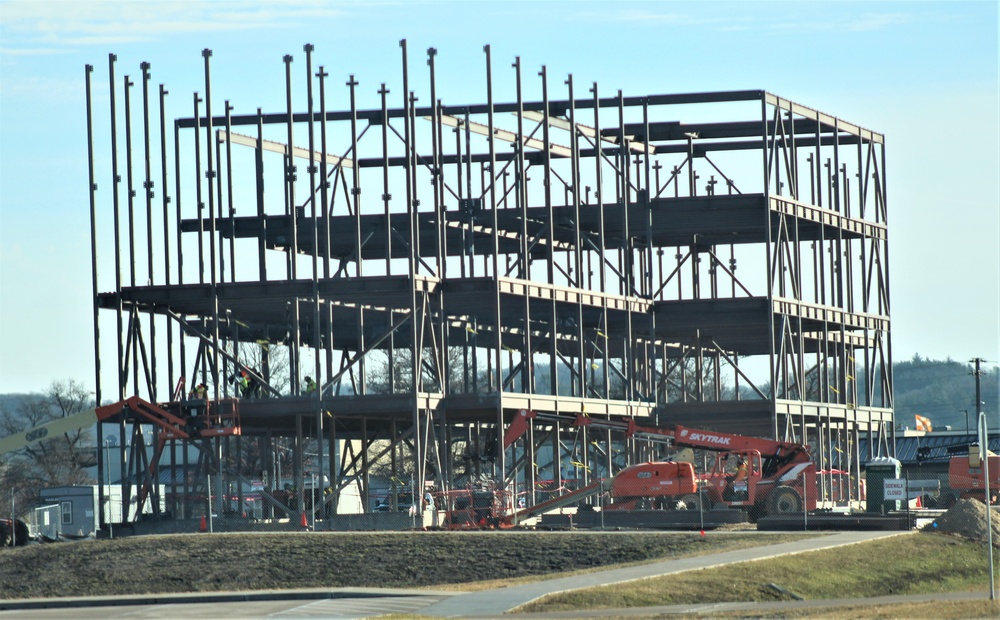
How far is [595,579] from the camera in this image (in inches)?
1243

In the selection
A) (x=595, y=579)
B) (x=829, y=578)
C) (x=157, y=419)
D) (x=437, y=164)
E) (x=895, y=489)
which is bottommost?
(x=829, y=578)

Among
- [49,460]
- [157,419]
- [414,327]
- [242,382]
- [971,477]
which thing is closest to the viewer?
[414,327]

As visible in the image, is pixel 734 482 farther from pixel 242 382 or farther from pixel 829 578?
pixel 829 578

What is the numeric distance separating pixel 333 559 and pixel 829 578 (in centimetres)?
1344

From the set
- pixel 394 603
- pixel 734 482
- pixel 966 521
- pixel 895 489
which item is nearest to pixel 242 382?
pixel 734 482

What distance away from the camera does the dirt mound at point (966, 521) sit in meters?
40.8

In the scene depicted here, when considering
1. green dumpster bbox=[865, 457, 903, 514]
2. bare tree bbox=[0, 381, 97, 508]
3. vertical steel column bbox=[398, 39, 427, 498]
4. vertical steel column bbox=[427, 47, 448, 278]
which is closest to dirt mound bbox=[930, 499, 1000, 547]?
green dumpster bbox=[865, 457, 903, 514]

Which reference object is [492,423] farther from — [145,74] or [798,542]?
[798,542]

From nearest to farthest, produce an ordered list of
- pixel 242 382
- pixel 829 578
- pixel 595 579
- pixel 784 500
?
1. pixel 595 579
2. pixel 829 578
3. pixel 784 500
4. pixel 242 382

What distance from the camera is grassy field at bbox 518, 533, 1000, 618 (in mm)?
29406

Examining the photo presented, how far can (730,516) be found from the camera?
48.8 metres

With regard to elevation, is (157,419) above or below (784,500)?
above

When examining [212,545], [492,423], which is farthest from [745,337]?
[212,545]

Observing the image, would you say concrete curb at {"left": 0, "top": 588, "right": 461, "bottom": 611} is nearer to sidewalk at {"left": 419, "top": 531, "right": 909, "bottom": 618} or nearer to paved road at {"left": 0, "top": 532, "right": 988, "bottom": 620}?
paved road at {"left": 0, "top": 532, "right": 988, "bottom": 620}
